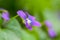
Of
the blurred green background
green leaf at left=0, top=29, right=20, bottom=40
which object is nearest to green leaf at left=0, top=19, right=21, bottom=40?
green leaf at left=0, top=29, right=20, bottom=40

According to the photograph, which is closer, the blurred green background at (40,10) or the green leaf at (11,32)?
the green leaf at (11,32)

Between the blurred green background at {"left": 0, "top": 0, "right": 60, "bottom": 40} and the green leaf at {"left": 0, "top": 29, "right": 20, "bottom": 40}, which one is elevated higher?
the blurred green background at {"left": 0, "top": 0, "right": 60, "bottom": 40}

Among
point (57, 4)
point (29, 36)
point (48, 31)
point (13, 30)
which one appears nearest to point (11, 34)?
point (13, 30)

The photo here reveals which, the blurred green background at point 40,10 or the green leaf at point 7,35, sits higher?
the blurred green background at point 40,10

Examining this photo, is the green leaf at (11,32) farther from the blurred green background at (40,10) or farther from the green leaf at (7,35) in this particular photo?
the blurred green background at (40,10)

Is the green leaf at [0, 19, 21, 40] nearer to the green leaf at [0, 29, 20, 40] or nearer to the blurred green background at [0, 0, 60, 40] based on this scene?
the green leaf at [0, 29, 20, 40]

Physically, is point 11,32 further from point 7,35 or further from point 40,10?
point 40,10

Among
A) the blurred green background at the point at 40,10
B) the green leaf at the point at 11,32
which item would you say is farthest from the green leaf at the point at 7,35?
the blurred green background at the point at 40,10

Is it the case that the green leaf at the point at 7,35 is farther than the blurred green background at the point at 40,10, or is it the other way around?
the blurred green background at the point at 40,10

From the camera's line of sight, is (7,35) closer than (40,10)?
Yes

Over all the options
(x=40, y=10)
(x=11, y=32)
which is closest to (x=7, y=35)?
(x=11, y=32)

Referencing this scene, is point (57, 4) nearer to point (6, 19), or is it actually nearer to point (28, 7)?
point (28, 7)
